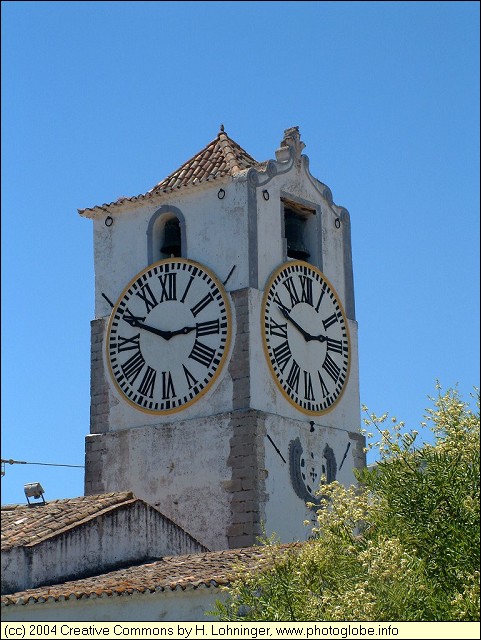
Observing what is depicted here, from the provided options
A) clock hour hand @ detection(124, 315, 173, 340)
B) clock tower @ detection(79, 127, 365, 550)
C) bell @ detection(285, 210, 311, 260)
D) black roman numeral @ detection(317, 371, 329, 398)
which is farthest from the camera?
bell @ detection(285, 210, 311, 260)

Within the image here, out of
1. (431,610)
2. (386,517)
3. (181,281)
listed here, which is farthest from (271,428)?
(431,610)

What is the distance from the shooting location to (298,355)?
3503 centimetres

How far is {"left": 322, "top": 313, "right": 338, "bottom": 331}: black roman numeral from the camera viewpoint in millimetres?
36125

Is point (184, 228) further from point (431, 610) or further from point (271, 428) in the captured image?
point (431, 610)

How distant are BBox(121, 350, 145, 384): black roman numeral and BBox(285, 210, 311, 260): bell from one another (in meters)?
4.25

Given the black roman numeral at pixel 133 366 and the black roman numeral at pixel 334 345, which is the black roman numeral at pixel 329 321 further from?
the black roman numeral at pixel 133 366

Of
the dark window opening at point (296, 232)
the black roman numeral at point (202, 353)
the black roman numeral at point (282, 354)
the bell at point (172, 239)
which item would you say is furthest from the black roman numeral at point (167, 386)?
the dark window opening at point (296, 232)

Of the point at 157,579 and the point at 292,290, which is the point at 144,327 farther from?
the point at 157,579

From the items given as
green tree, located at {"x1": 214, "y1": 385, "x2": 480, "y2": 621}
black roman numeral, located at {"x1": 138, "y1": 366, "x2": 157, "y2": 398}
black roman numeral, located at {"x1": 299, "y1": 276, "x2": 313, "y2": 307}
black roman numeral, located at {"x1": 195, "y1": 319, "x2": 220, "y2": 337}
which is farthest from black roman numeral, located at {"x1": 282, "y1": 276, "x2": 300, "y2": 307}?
green tree, located at {"x1": 214, "y1": 385, "x2": 480, "y2": 621}

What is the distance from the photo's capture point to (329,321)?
36.3 m

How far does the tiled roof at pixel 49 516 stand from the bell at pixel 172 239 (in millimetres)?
7482

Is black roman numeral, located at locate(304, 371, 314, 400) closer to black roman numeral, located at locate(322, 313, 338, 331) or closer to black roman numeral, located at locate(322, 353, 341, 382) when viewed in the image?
black roman numeral, located at locate(322, 353, 341, 382)

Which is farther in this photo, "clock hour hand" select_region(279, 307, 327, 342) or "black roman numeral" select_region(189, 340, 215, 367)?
"clock hour hand" select_region(279, 307, 327, 342)

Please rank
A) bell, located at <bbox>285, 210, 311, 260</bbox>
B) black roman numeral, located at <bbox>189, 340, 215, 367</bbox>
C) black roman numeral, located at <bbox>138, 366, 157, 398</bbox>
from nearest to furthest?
black roman numeral, located at <bbox>189, 340, 215, 367</bbox> < black roman numeral, located at <bbox>138, 366, 157, 398</bbox> < bell, located at <bbox>285, 210, 311, 260</bbox>
